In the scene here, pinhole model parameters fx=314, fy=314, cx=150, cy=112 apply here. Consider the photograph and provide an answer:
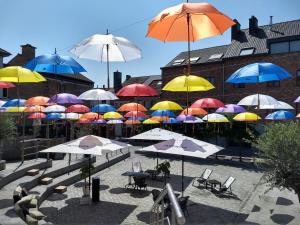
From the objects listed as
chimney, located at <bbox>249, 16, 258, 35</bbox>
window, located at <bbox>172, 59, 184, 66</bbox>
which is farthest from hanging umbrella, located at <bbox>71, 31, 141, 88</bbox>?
chimney, located at <bbox>249, 16, 258, 35</bbox>

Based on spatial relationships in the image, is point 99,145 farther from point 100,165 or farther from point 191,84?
point 100,165

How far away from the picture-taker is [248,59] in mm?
34469

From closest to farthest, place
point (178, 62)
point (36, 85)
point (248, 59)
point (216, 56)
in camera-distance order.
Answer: point (248, 59) < point (36, 85) < point (216, 56) < point (178, 62)

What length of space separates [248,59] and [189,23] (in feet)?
89.4

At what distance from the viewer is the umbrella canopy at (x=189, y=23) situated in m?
7.60

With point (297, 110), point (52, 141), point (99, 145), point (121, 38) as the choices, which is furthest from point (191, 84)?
point (297, 110)

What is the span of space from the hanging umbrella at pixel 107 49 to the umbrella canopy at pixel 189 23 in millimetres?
3153

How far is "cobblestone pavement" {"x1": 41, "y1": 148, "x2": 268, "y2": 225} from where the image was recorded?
10.4m

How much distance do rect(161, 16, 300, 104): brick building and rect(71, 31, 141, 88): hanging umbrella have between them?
860 inches

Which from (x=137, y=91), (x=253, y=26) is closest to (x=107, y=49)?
(x=137, y=91)

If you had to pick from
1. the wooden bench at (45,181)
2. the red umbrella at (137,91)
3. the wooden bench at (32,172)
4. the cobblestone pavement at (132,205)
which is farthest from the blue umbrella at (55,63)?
the cobblestone pavement at (132,205)

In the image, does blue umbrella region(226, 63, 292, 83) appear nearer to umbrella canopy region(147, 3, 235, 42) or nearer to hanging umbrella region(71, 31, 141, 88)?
umbrella canopy region(147, 3, 235, 42)

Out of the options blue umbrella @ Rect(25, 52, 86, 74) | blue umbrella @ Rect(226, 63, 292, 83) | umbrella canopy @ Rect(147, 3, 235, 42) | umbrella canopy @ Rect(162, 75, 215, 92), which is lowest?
umbrella canopy @ Rect(162, 75, 215, 92)

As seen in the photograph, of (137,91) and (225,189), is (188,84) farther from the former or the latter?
(225,189)
